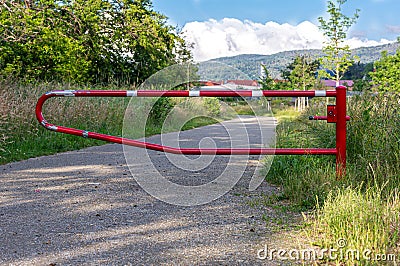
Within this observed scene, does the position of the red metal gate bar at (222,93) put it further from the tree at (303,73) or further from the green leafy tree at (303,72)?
the green leafy tree at (303,72)

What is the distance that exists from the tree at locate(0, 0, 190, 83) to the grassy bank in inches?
490

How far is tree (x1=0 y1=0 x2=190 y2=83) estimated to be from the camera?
19125 millimetres

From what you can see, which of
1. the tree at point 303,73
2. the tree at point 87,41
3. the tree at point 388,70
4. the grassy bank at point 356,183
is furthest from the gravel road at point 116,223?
the tree at point 303,73

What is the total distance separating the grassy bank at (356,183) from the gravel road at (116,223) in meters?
0.44

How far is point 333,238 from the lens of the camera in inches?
155

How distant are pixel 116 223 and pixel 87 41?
21267 millimetres

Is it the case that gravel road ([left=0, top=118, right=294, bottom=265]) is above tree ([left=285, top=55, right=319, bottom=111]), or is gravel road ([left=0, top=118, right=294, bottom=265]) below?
below

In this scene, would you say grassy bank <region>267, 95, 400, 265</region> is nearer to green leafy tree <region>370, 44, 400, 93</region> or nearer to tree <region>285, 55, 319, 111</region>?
green leafy tree <region>370, 44, 400, 93</region>

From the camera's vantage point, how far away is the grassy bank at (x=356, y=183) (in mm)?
3865

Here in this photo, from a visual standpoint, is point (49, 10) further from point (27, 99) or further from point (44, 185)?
point (44, 185)

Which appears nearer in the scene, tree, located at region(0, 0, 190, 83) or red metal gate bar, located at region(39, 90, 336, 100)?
red metal gate bar, located at region(39, 90, 336, 100)
